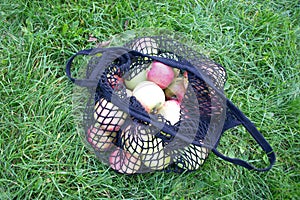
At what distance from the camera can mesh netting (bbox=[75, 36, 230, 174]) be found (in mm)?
1437

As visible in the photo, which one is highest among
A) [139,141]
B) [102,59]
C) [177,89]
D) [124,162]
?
[102,59]

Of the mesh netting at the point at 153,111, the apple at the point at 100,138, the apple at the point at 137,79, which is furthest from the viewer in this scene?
the apple at the point at 137,79

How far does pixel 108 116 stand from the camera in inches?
58.7

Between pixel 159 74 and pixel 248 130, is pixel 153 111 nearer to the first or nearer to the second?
pixel 159 74

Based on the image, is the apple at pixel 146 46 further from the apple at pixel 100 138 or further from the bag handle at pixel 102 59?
the apple at pixel 100 138

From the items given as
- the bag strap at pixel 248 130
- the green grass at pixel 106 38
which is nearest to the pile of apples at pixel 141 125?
the green grass at pixel 106 38

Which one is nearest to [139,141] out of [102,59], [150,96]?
[150,96]

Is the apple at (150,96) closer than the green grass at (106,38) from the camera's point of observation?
Yes

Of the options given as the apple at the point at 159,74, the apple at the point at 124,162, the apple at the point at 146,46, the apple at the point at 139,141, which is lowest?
the apple at the point at 124,162

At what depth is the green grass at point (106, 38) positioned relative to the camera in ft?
5.36


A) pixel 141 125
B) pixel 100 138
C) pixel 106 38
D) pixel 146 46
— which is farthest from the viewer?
pixel 106 38

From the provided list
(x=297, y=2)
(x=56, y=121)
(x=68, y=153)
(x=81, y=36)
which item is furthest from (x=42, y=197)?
(x=297, y=2)

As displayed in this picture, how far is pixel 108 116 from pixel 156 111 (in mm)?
229

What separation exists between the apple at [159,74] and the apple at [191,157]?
1.06ft
